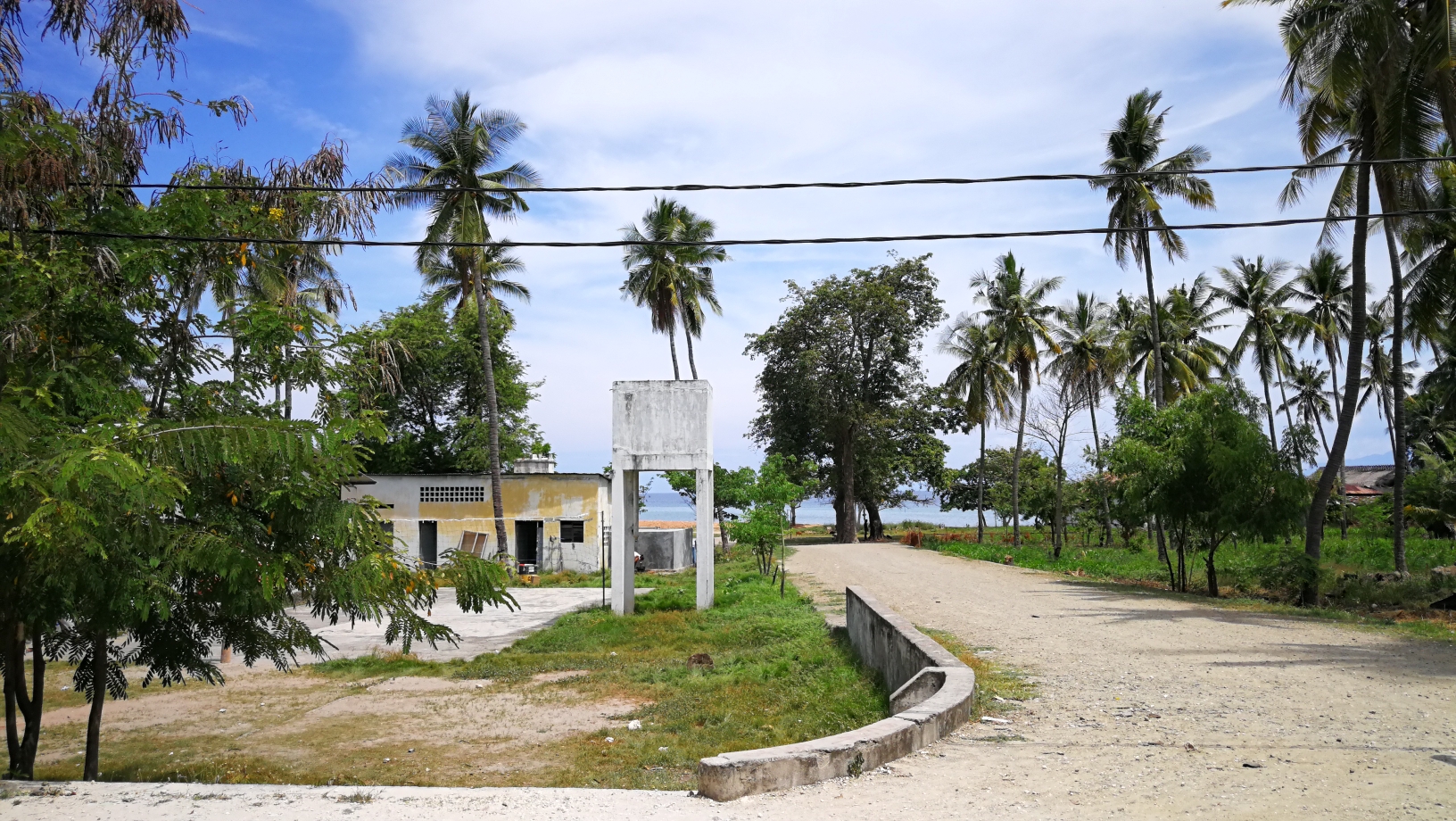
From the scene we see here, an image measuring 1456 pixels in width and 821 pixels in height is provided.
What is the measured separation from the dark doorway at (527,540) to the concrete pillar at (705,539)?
14356 mm

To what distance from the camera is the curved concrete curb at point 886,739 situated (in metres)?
6.19

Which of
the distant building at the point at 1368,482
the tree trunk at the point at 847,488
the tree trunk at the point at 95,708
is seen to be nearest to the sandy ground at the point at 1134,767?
the tree trunk at the point at 95,708

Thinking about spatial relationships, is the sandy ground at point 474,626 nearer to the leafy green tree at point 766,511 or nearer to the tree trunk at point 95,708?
the leafy green tree at point 766,511

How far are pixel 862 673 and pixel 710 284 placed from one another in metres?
29.8

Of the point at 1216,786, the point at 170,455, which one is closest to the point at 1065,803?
the point at 1216,786

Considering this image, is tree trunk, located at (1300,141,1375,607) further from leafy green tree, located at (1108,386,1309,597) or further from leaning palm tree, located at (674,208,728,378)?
leaning palm tree, located at (674,208,728,378)

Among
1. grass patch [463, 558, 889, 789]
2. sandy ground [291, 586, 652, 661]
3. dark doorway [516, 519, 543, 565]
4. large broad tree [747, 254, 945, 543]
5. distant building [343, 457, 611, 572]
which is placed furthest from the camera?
large broad tree [747, 254, 945, 543]

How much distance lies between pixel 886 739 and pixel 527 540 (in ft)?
93.5

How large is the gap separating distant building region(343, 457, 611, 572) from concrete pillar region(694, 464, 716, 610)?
42.5 feet

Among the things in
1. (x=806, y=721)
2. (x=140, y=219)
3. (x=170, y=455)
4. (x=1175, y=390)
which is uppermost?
(x=1175, y=390)

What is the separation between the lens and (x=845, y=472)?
4888 centimetres

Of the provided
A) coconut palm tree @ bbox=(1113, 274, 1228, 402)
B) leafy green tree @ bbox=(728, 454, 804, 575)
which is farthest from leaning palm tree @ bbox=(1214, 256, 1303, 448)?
leafy green tree @ bbox=(728, 454, 804, 575)

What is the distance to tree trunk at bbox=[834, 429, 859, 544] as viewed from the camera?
160ft

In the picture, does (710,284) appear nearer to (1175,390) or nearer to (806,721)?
(1175,390)
